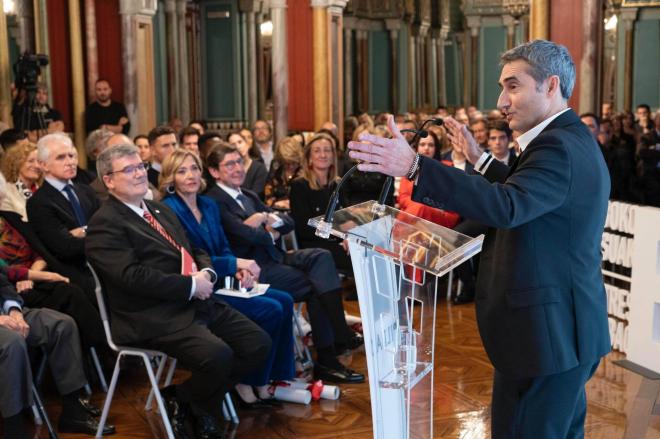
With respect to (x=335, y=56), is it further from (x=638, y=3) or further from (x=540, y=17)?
(x=638, y=3)

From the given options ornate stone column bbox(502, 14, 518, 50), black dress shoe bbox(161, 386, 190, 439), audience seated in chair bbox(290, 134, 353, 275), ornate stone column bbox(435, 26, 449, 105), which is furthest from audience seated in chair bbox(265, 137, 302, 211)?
ornate stone column bbox(435, 26, 449, 105)

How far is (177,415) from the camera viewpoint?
4184mm

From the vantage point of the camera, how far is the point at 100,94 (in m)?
10.7

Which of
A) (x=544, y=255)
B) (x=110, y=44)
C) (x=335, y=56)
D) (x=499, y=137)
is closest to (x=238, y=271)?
(x=544, y=255)

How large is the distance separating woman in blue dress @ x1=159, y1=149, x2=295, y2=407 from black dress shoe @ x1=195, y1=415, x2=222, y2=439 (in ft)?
1.66

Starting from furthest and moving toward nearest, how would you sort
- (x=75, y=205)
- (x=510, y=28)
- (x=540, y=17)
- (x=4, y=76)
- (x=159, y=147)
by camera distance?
(x=510, y=28) → (x=540, y=17) → (x=4, y=76) → (x=159, y=147) → (x=75, y=205)

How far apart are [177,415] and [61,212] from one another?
4.65 feet

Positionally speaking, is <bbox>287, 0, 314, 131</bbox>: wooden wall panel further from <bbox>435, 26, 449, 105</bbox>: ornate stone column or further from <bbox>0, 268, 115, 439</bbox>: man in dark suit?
<bbox>435, 26, 449, 105</bbox>: ornate stone column

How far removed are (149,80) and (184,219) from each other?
23.3 feet

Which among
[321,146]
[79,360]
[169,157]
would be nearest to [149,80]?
[321,146]

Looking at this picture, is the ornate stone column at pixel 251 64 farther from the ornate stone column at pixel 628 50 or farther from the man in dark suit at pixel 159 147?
the man in dark suit at pixel 159 147

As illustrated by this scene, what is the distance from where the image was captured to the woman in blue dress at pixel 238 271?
4.66 m

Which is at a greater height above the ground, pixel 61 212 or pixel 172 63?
pixel 172 63

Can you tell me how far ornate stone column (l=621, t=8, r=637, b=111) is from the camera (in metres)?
17.0
